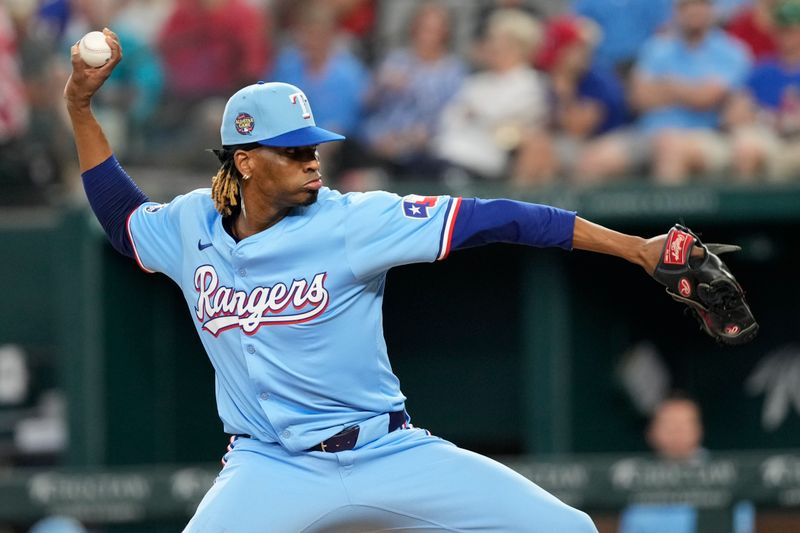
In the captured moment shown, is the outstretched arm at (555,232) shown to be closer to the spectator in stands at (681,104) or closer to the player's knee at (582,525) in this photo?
the player's knee at (582,525)

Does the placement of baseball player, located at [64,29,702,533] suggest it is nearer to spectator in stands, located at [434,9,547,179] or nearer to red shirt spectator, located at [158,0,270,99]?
spectator in stands, located at [434,9,547,179]

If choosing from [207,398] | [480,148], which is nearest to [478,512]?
[480,148]

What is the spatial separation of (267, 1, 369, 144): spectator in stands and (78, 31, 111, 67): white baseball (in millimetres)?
3520

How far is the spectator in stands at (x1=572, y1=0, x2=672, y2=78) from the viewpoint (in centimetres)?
805

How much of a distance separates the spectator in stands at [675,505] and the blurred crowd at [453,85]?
1.18 m

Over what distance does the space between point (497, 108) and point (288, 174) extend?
3.71m

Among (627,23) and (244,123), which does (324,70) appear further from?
(244,123)

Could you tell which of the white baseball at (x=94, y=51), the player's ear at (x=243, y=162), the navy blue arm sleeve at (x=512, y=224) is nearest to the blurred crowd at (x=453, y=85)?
the white baseball at (x=94, y=51)

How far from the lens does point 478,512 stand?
4.05m

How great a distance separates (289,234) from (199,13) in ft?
15.2

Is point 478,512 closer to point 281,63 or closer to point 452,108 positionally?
point 452,108

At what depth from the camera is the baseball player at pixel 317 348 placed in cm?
404

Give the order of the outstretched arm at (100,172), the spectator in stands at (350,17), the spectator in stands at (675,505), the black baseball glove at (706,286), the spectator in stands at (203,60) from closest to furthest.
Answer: the black baseball glove at (706,286)
the outstretched arm at (100,172)
the spectator in stands at (675,505)
the spectator in stands at (203,60)
the spectator in stands at (350,17)

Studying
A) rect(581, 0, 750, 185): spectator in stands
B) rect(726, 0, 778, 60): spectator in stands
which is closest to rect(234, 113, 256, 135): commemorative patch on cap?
rect(581, 0, 750, 185): spectator in stands
